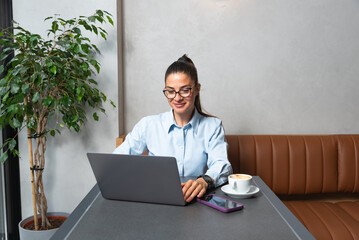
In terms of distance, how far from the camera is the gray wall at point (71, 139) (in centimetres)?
230

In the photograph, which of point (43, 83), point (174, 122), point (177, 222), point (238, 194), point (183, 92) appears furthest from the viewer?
point (43, 83)

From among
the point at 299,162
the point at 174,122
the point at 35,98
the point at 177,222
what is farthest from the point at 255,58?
the point at 177,222

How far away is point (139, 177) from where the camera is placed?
1123 millimetres

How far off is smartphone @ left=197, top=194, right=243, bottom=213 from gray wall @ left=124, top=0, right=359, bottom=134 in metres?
1.39

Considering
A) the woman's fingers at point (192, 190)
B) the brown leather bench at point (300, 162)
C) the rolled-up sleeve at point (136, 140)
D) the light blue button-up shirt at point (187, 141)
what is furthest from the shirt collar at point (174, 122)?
the brown leather bench at point (300, 162)

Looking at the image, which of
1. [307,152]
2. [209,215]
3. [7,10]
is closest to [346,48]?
[307,152]

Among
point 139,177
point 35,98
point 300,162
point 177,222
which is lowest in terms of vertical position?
point 300,162

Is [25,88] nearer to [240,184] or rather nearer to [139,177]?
[139,177]

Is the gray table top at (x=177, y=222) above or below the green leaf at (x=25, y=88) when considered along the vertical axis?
below

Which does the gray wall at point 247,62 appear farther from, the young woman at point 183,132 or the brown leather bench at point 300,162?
the young woman at point 183,132

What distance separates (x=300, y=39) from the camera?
2.51m

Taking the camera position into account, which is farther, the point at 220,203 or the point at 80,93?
the point at 80,93

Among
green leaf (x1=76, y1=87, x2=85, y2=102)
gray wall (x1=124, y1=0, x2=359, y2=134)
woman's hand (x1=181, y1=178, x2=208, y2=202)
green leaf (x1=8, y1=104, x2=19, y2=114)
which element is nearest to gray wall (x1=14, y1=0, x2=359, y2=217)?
gray wall (x1=124, y1=0, x2=359, y2=134)

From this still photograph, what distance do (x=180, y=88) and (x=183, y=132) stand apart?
231 mm
